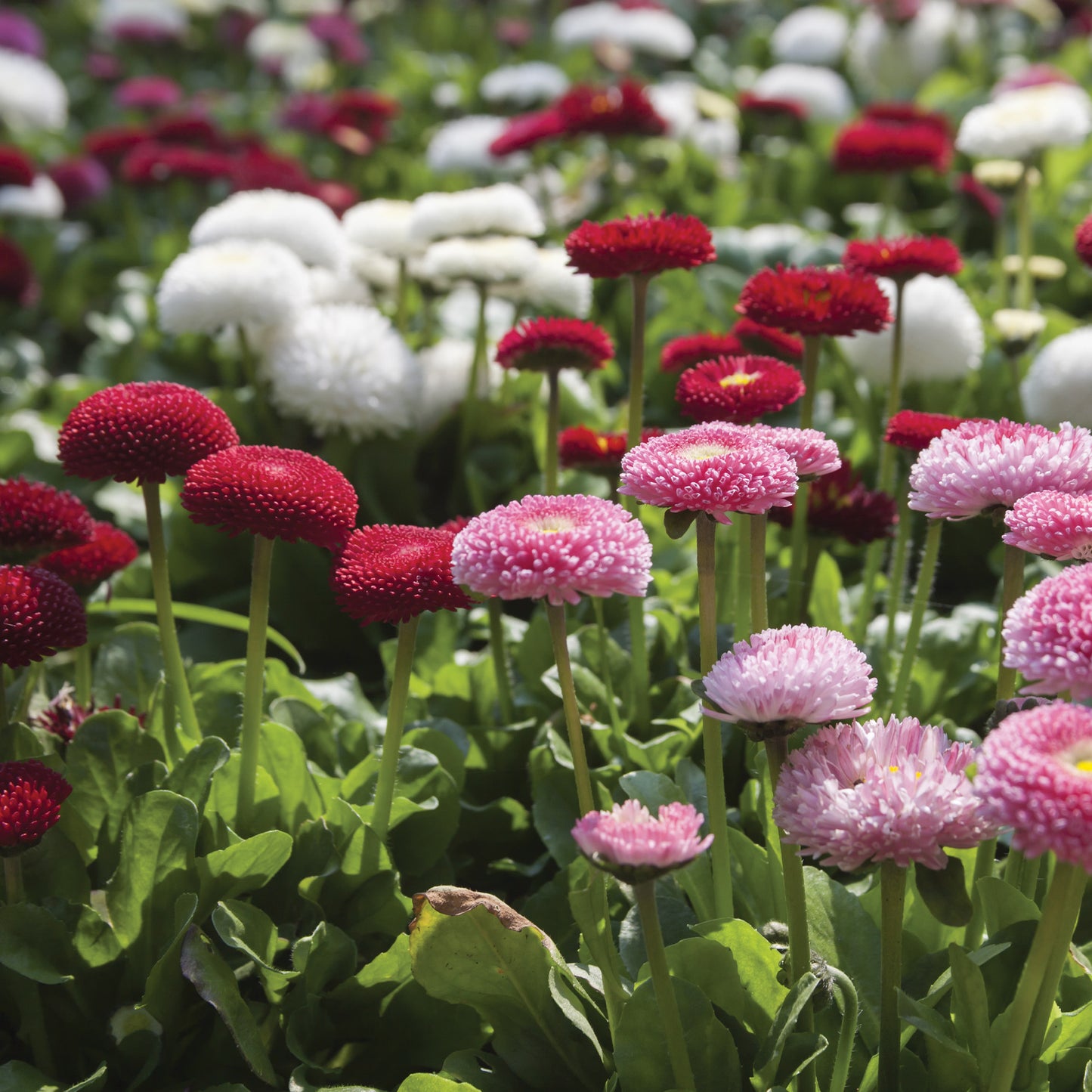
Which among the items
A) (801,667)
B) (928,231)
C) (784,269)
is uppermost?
(784,269)

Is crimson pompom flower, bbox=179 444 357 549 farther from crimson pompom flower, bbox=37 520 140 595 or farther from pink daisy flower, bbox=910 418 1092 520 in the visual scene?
pink daisy flower, bbox=910 418 1092 520

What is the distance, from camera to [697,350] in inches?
81.5

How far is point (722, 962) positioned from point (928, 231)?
3262mm

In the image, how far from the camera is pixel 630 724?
74.9 inches

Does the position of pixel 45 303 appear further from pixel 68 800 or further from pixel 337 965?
pixel 337 965

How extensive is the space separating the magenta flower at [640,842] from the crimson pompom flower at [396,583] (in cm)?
35

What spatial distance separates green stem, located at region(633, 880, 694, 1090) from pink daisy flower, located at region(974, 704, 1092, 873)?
27cm

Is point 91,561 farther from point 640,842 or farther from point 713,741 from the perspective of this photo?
point 640,842

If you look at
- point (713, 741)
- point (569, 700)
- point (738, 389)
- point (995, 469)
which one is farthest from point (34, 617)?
point (995, 469)

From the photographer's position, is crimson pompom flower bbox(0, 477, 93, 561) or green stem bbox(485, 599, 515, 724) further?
green stem bbox(485, 599, 515, 724)

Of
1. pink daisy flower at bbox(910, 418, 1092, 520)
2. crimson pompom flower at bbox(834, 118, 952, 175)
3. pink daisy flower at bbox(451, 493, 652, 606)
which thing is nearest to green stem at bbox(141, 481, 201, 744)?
pink daisy flower at bbox(451, 493, 652, 606)

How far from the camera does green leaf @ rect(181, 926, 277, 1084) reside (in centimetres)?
131

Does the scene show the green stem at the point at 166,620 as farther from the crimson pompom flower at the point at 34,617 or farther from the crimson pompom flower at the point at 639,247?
the crimson pompom flower at the point at 639,247

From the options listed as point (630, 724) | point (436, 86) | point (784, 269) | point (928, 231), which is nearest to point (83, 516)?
point (630, 724)
